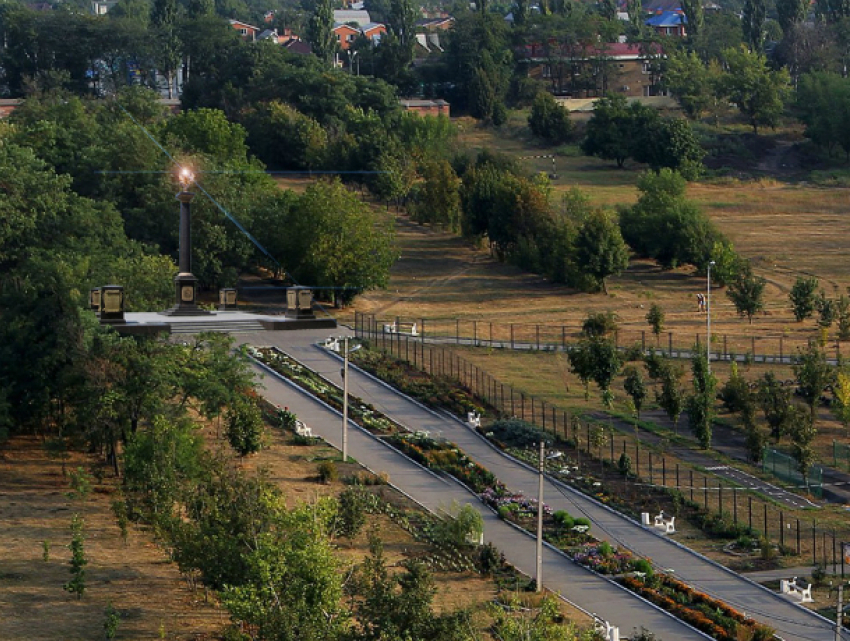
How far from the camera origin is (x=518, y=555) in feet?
160

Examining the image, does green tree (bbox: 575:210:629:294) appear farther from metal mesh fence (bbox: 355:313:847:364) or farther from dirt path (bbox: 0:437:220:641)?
dirt path (bbox: 0:437:220:641)

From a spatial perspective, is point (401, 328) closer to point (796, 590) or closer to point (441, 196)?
point (441, 196)

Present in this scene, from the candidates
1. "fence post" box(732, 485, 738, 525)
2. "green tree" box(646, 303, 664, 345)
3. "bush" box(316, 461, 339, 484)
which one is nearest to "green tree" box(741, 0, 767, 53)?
"green tree" box(646, 303, 664, 345)

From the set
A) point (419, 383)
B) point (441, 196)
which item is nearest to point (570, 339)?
point (419, 383)

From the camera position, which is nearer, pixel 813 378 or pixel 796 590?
pixel 796 590

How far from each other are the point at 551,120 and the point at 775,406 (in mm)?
77595

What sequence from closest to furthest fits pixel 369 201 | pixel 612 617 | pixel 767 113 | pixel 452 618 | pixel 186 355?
pixel 452 618 → pixel 612 617 → pixel 186 355 → pixel 369 201 → pixel 767 113

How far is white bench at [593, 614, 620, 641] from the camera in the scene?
134ft

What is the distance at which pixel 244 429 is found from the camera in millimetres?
58219

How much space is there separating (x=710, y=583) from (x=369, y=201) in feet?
223

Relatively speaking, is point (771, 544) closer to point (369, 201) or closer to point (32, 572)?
point (32, 572)

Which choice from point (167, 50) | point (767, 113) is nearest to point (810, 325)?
point (767, 113)

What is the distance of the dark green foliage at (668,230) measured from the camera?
9306 cm

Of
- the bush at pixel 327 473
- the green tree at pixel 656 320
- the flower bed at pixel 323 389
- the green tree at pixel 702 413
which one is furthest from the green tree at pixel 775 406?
the bush at pixel 327 473
